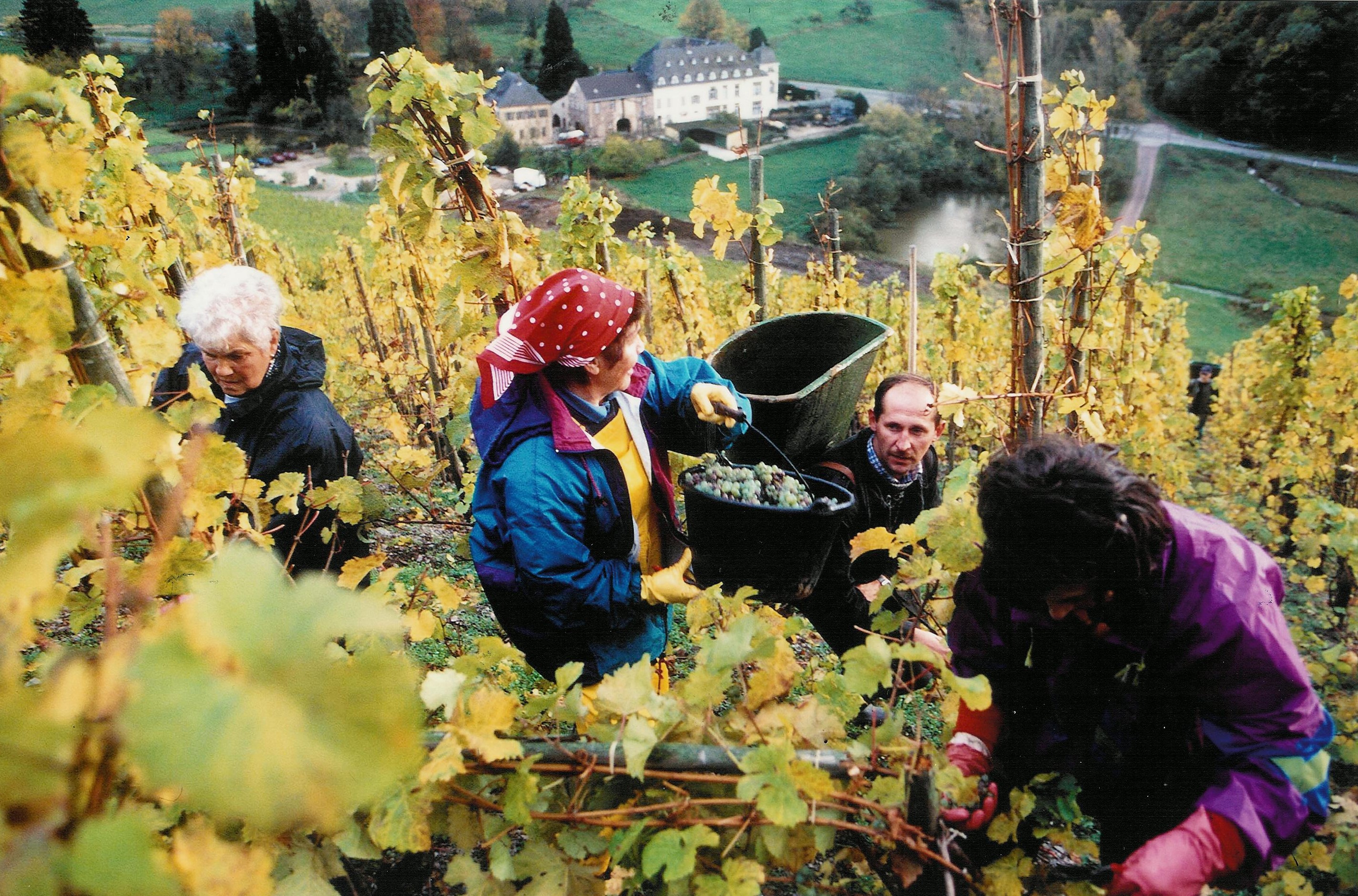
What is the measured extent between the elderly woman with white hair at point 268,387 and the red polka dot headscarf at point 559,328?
76cm

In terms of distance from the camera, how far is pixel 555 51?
10867 millimetres

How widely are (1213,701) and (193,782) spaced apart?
1647 mm

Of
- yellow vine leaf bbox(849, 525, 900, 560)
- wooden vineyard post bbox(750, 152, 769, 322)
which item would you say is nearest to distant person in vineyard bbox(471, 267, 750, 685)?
yellow vine leaf bbox(849, 525, 900, 560)

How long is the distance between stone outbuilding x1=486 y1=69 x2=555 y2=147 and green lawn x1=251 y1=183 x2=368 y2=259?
21.5 feet

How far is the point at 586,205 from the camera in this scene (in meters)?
4.20

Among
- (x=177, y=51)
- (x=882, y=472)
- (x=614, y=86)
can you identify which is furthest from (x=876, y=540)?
(x=614, y=86)

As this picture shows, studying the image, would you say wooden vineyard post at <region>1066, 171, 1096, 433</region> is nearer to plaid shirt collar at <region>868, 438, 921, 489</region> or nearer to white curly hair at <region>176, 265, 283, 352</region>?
plaid shirt collar at <region>868, 438, 921, 489</region>

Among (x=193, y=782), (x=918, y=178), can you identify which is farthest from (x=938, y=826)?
(x=918, y=178)

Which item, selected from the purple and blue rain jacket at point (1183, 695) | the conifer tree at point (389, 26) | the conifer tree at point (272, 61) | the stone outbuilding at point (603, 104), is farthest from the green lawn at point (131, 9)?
the stone outbuilding at point (603, 104)

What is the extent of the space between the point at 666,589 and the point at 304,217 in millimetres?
27672

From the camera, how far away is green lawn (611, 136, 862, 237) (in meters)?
25.2

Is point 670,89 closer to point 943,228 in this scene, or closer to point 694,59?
point 694,59

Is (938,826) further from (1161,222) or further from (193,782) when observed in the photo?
(1161,222)

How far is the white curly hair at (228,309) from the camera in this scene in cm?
216
